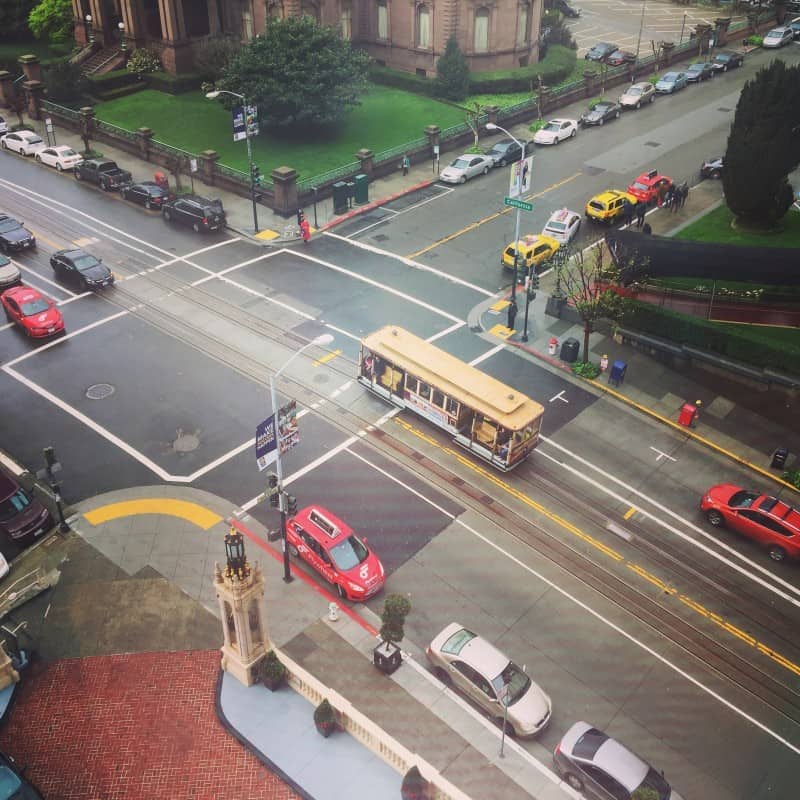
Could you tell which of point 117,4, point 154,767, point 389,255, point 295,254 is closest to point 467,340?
point 389,255

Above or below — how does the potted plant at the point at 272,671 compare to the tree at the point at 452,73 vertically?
below

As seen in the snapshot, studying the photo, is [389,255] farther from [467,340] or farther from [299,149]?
[299,149]

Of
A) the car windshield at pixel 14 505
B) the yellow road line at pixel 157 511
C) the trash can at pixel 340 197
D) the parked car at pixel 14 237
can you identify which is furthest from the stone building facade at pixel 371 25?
the car windshield at pixel 14 505

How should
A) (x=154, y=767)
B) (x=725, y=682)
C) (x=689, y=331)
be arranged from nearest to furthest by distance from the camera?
(x=154, y=767) < (x=725, y=682) < (x=689, y=331)

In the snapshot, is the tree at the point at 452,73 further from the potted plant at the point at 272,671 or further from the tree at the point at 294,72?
the potted plant at the point at 272,671

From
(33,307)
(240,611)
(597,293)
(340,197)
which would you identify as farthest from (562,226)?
(240,611)

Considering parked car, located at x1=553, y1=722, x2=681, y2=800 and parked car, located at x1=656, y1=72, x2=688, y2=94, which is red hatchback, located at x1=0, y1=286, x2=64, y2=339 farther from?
parked car, located at x1=656, y1=72, x2=688, y2=94
